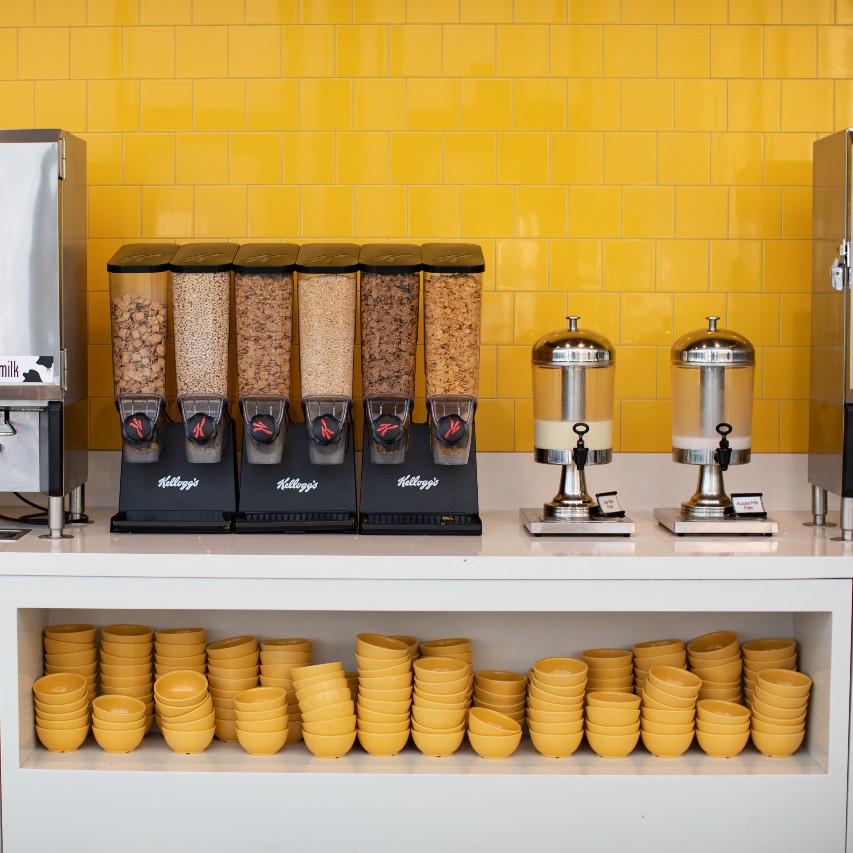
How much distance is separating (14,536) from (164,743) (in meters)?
0.60

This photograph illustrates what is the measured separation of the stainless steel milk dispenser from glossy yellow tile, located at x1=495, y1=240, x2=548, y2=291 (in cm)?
110

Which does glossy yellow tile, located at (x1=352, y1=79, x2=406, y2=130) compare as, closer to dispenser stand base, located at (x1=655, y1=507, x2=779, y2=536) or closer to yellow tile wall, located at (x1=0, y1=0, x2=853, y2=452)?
yellow tile wall, located at (x1=0, y1=0, x2=853, y2=452)

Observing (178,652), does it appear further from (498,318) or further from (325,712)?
(498,318)

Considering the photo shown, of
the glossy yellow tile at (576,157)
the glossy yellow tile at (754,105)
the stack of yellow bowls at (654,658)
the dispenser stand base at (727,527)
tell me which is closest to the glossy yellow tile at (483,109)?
the glossy yellow tile at (576,157)

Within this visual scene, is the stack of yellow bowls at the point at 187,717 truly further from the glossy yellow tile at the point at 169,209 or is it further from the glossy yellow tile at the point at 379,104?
the glossy yellow tile at the point at 379,104

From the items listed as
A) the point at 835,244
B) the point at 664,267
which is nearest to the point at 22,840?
the point at 664,267

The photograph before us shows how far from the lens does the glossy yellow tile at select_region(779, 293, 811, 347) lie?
295 centimetres

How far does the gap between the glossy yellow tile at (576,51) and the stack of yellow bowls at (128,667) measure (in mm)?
1807

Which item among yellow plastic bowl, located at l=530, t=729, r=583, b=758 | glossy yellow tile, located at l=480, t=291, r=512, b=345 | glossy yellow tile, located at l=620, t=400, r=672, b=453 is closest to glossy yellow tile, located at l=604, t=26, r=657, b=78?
glossy yellow tile, located at l=480, t=291, r=512, b=345

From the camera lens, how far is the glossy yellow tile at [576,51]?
291 centimetres

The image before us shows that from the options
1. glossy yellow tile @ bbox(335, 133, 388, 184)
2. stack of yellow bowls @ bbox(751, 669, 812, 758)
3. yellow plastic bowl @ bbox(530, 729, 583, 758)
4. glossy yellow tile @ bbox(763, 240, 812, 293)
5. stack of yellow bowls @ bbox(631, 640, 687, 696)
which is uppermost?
glossy yellow tile @ bbox(335, 133, 388, 184)

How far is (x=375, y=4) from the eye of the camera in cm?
291

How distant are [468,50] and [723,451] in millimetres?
1254

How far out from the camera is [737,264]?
295 centimetres
